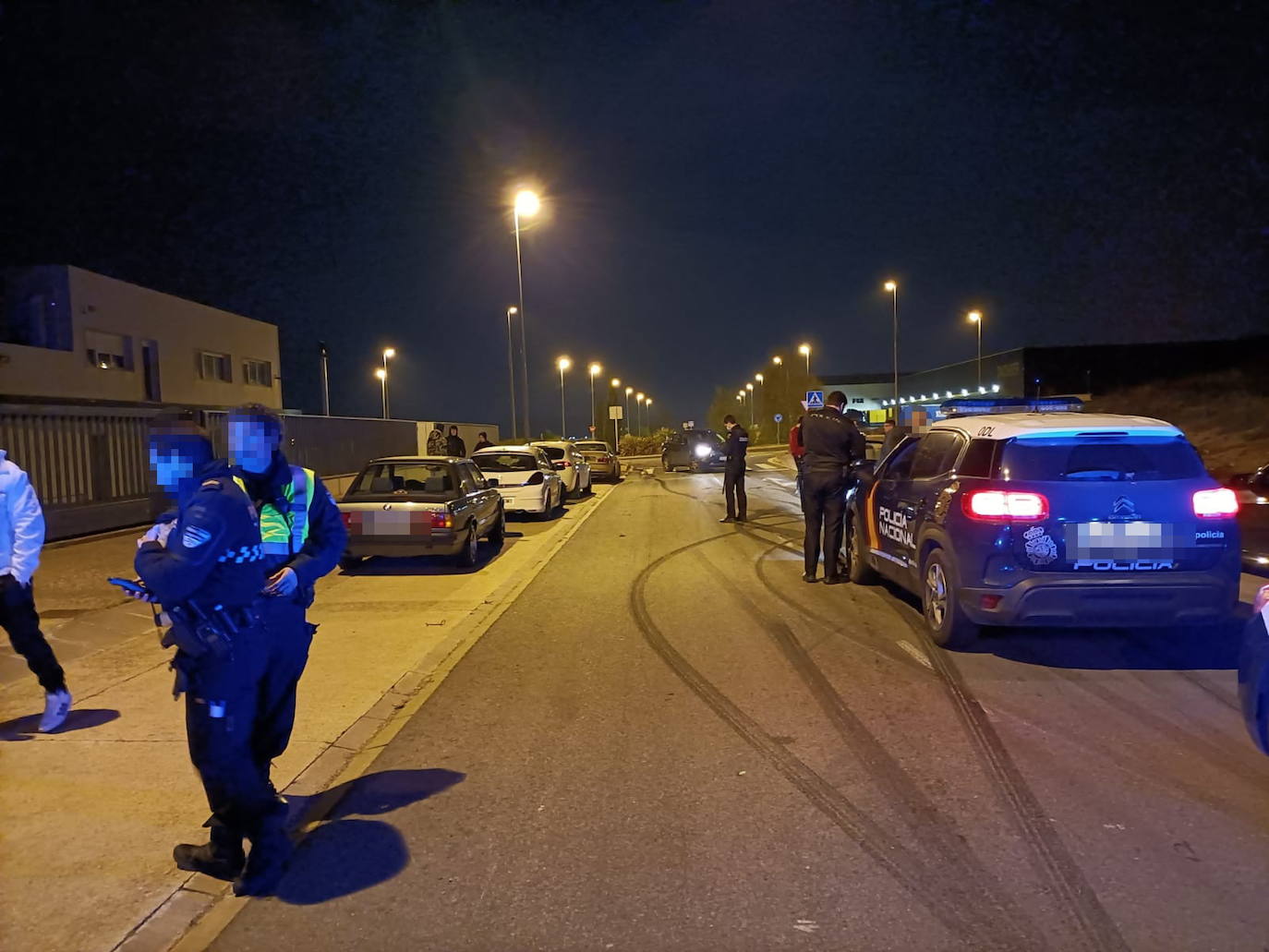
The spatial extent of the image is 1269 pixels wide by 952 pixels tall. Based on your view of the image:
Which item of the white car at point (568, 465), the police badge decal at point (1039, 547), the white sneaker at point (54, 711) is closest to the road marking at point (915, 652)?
the police badge decal at point (1039, 547)

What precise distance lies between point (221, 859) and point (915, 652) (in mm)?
5080

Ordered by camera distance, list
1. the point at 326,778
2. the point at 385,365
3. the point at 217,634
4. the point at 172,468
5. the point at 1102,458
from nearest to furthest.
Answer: the point at 217,634 → the point at 172,468 → the point at 326,778 → the point at 1102,458 → the point at 385,365

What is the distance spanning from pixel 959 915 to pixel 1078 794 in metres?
1.39

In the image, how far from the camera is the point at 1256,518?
9.22 metres

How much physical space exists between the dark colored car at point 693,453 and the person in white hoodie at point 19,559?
33.4 metres

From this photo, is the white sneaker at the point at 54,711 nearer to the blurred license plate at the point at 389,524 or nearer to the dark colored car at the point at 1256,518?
the blurred license plate at the point at 389,524

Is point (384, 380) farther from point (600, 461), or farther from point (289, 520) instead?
point (289, 520)

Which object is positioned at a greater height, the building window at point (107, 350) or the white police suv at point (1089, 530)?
the building window at point (107, 350)

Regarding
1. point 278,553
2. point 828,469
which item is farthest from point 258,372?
point 278,553

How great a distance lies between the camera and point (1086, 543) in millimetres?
6172

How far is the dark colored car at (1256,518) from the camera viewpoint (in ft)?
30.1

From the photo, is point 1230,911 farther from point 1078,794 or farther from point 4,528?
point 4,528

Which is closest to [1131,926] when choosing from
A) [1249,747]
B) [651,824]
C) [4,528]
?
[651,824]

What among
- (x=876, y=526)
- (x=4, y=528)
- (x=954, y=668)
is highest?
(x=4, y=528)
